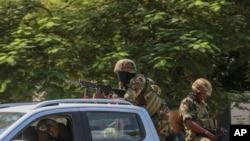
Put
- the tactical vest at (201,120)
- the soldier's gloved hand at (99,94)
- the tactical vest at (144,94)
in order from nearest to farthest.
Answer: the tactical vest at (144,94) → the soldier's gloved hand at (99,94) → the tactical vest at (201,120)

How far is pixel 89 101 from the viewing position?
5129mm

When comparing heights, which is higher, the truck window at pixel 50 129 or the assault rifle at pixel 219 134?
the truck window at pixel 50 129

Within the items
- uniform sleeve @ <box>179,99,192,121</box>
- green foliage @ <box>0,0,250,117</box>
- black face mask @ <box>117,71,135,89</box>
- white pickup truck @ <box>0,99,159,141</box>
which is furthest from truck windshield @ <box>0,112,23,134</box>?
green foliage @ <box>0,0,250,117</box>

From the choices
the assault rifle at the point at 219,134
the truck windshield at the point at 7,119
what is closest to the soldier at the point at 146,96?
the assault rifle at the point at 219,134

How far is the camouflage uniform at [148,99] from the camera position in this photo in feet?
20.5

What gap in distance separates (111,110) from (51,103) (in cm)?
63

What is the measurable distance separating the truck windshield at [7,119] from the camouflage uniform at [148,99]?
182 centimetres

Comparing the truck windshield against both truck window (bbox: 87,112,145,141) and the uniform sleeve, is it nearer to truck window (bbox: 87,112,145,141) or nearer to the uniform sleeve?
truck window (bbox: 87,112,145,141)

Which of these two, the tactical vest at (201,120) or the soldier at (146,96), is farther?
the tactical vest at (201,120)

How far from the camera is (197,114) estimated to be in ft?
21.6

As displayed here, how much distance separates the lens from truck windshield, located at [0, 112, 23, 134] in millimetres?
4477

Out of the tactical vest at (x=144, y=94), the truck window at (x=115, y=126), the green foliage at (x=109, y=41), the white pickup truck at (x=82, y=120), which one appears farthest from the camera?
the green foliage at (x=109, y=41)

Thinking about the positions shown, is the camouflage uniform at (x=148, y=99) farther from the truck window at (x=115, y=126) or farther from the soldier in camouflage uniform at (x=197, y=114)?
the truck window at (x=115, y=126)

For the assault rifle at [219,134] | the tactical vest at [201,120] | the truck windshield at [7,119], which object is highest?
the truck windshield at [7,119]
